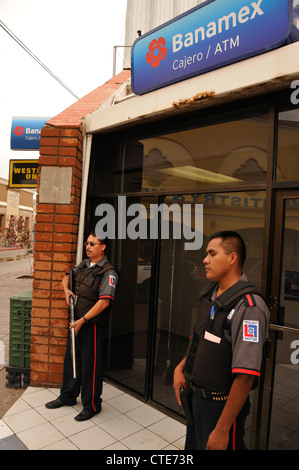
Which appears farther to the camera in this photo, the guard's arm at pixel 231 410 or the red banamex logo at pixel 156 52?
the red banamex logo at pixel 156 52

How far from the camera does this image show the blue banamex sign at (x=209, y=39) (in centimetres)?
236

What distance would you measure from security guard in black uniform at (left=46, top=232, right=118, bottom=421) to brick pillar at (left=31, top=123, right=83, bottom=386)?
438mm

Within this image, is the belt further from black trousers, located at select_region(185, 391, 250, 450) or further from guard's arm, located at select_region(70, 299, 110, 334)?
guard's arm, located at select_region(70, 299, 110, 334)

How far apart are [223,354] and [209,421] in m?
0.41

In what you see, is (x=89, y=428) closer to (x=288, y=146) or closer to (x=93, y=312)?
(x=93, y=312)

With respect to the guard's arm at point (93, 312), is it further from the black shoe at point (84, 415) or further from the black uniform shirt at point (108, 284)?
the black shoe at point (84, 415)

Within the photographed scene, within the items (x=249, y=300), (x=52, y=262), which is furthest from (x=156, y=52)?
(x=249, y=300)

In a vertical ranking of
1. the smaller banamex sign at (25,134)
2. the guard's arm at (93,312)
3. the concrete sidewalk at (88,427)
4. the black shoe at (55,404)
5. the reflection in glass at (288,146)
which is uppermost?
the smaller banamex sign at (25,134)

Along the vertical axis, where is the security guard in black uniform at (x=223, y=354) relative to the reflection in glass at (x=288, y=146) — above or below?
below

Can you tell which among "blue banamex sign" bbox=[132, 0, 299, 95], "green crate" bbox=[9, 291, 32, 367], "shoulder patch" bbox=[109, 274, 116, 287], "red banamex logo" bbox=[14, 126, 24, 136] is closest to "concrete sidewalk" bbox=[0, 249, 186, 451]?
"green crate" bbox=[9, 291, 32, 367]

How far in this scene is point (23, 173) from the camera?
577 centimetres

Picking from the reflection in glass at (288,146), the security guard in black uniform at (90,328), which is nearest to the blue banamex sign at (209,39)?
the reflection in glass at (288,146)

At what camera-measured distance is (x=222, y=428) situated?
1728mm

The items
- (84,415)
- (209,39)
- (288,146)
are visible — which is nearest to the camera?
(288,146)
